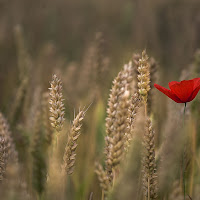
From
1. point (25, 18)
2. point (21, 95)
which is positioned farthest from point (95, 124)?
point (25, 18)

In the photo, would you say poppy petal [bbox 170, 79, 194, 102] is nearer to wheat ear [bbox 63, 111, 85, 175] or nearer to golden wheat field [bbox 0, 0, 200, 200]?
golden wheat field [bbox 0, 0, 200, 200]

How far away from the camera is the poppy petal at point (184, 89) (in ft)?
1.93

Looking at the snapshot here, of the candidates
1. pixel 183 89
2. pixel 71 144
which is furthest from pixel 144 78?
pixel 71 144

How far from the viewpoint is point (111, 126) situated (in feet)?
1.84

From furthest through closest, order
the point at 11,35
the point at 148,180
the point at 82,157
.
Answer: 1. the point at 11,35
2. the point at 82,157
3. the point at 148,180

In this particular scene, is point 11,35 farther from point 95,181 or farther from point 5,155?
point 5,155

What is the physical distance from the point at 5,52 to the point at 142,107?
1.56 metres

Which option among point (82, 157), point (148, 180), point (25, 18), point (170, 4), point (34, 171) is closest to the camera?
point (148, 180)

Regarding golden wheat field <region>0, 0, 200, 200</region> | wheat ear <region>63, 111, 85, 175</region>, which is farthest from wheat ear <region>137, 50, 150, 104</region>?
wheat ear <region>63, 111, 85, 175</region>

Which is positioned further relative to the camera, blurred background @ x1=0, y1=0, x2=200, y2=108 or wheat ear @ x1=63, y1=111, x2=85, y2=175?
blurred background @ x1=0, y1=0, x2=200, y2=108

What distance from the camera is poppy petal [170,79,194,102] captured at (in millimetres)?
589

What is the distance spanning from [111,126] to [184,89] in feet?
0.50

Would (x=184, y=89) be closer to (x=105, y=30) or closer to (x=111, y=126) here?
(x=111, y=126)

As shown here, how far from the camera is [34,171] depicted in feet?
2.46
